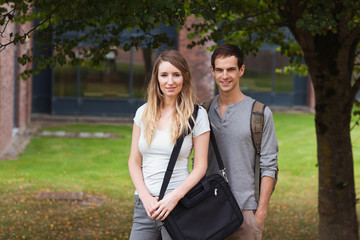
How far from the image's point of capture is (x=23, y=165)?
13.6 m

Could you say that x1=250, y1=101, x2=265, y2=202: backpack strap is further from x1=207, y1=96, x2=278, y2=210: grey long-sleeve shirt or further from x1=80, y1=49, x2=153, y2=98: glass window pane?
x1=80, y1=49, x2=153, y2=98: glass window pane

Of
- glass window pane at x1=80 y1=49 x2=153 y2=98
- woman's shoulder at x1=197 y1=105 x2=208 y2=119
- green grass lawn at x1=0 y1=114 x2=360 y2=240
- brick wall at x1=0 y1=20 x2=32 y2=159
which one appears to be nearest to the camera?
woman's shoulder at x1=197 y1=105 x2=208 y2=119

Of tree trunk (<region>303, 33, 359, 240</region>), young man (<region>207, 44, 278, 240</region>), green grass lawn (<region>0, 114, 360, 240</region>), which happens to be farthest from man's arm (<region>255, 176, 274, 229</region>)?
green grass lawn (<region>0, 114, 360, 240</region>)

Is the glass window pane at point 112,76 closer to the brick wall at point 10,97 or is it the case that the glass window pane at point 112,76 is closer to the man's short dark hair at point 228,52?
the brick wall at point 10,97

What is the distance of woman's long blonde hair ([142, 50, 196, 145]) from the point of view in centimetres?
316

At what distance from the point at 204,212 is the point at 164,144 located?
0.45 m

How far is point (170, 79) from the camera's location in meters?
3.24

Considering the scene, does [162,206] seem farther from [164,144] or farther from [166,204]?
[164,144]

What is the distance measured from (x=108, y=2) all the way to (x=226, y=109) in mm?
2276

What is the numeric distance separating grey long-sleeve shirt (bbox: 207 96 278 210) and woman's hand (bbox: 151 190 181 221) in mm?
436

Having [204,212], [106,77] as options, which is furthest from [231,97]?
[106,77]

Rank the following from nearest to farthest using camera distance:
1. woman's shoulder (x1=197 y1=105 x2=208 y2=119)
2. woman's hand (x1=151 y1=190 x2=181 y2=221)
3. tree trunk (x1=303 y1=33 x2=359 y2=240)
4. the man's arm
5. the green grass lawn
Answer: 1. woman's hand (x1=151 y1=190 x2=181 y2=221)
2. woman's shoulder (x1=197 y1=105 x2=208 y2=119)
3. the man's arm
4. tree trunk (x1=303 y1=33 x2=359 y2=240)
5. the green grass lawn

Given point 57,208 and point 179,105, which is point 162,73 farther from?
point 57,208

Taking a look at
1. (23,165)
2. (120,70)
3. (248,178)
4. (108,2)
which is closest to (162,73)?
(248,178)
